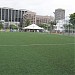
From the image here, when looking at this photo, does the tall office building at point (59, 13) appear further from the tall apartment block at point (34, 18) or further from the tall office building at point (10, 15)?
the tall office building at point (10, 15)

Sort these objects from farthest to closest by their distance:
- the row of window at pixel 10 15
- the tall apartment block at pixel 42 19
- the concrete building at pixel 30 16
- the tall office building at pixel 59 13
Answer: the tall apartment block at pixel 42 19
the row of window at pixel 10 15
the concrete building at pixel 30 16
the tall office building at pixel 59 13

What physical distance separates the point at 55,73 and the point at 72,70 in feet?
2.20

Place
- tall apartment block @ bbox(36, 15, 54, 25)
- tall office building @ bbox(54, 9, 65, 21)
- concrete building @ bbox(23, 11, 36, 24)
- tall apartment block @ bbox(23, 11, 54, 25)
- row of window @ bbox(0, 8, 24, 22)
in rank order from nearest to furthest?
tall office building @ bbox(54, 9, 65, 21) → concrete building @ bbox(23, 11, 36, 24) → row of window @ bbox(0, 8, 24, 22) → tall apartment block @ bbox(23, 11, 54, 25) → tall apartment block @ bbox(36, 15, 54, 25)

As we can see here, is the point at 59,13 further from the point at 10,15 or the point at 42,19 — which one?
the point at 42,19

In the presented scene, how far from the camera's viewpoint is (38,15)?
14625 centimetres

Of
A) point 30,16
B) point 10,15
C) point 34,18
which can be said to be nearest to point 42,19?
point 34,18

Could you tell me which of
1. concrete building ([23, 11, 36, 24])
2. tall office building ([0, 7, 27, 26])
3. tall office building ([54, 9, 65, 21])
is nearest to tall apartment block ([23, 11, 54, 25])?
concrete building ([23, 11, 36, 24])

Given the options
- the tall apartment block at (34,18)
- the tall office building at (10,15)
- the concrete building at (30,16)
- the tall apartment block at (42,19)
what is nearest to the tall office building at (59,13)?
the tall apartment block at (34,18)

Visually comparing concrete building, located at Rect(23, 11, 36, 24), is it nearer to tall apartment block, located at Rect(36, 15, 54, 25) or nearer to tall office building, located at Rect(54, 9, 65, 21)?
tall apartment block, located at Rect(36, 15, 54, 25)

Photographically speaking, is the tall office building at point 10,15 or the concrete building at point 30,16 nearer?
the concrete building at point 30,16

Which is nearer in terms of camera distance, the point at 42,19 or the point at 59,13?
the point at 59,13

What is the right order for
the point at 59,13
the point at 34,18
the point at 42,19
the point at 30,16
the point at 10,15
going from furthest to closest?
the point at 42,19 → the point at 34,18 → the point at 10,15 → the point at 30,16 → the point at 59,13

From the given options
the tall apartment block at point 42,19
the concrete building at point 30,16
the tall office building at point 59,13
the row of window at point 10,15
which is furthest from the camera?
the tall apartment block at point 42,19

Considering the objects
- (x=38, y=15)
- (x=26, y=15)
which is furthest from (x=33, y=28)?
(x=38, y=15)
